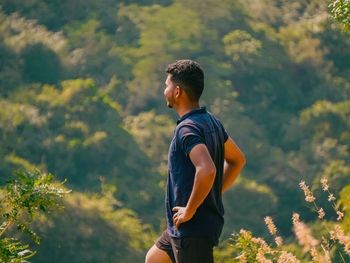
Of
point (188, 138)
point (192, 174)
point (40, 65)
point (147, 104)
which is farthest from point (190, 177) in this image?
point (40, 65)

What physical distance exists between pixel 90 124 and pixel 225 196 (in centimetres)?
408

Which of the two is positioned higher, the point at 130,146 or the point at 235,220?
the point at 130,146

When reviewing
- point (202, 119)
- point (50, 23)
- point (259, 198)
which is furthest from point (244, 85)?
point (202, 119)

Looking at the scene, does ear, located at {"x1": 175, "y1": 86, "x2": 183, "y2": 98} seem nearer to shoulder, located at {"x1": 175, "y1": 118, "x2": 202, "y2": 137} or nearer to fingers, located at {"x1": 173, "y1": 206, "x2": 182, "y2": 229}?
shoulder, located at {"x1": 175, "y1": 118, "x2": 202, "y2": 137}

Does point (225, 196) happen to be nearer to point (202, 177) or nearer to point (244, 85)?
point (244, 85)

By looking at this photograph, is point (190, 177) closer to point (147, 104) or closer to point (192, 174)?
point (192, 174)

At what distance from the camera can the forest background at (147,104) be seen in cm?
1048

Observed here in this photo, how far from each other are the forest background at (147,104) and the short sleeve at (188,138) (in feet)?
25.9

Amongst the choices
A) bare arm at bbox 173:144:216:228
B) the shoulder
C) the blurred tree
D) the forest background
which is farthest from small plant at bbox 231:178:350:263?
the blurred tree

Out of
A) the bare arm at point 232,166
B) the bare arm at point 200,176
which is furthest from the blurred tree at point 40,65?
the bare arm at point 200,176

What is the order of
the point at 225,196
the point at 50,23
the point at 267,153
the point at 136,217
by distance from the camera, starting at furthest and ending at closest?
the point at 50,23, the point at 267,153, the point at 225,196, the point at 136,217

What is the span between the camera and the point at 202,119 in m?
1.63

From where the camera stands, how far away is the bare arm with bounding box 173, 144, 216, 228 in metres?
1.50

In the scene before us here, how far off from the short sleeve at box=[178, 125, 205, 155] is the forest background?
7.89m
